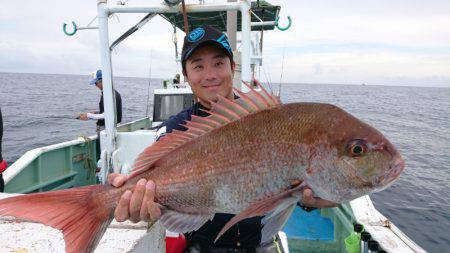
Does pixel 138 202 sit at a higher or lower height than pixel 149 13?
lower

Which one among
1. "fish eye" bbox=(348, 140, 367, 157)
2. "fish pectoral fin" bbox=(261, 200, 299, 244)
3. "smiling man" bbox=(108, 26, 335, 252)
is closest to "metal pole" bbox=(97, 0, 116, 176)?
"smiling man" bbox=(108, 26, 335, 252)

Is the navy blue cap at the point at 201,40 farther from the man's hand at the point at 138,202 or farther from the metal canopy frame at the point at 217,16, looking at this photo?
the metal canopy frame at the point at 217,16

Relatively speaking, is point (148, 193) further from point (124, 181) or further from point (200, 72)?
point (200, 72)

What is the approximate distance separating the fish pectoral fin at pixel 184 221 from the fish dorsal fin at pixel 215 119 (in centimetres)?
34

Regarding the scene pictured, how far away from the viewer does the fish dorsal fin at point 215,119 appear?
1990 mm

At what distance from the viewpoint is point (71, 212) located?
1.90 metres

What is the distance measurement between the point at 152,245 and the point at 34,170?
19.0 ft

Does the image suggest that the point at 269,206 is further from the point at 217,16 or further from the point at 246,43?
the point at 217,16

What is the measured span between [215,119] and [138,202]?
0.68 meters

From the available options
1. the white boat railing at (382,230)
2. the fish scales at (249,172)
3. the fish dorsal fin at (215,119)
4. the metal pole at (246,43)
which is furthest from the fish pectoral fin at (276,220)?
the metal pole at (246,43)

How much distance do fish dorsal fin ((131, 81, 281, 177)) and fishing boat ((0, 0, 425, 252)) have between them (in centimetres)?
60

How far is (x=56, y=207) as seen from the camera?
73.5 inches

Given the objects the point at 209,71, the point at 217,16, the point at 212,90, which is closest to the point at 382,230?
the point at 212,90

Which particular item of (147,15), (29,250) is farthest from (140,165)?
(147,15)
